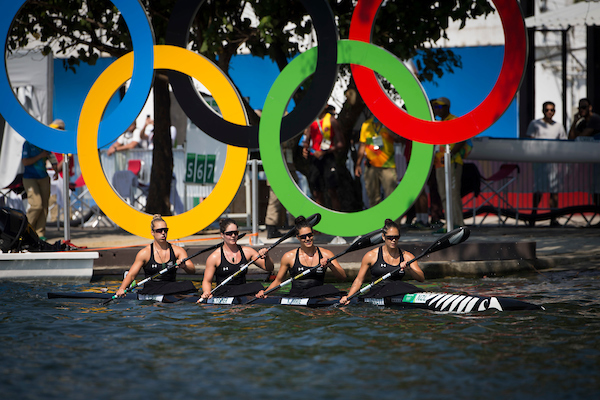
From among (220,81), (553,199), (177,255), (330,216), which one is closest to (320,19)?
(220,81)

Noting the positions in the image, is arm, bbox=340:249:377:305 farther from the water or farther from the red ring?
the red ring

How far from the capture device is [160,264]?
9648mm

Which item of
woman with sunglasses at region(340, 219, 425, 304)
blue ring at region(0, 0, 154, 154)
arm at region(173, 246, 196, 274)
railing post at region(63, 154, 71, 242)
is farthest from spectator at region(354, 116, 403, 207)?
railing post at region(63, 154, 71, 242)

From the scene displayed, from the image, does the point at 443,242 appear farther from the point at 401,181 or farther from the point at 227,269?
the point at 227,269

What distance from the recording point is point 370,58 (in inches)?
418

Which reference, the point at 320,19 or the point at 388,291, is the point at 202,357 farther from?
the point at 320,19

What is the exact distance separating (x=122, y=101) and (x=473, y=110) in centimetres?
550

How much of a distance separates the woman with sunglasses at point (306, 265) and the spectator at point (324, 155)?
13.4 ft

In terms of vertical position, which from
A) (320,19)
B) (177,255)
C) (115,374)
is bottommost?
(115,374)

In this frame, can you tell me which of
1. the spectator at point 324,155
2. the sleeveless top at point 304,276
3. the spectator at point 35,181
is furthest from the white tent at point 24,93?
the sleeveless top at point 304,276

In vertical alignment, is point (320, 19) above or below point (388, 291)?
above

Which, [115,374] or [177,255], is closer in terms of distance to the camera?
[115,374]

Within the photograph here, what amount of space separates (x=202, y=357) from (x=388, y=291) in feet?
9.33

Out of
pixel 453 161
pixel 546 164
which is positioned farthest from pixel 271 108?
pixel 546 164
